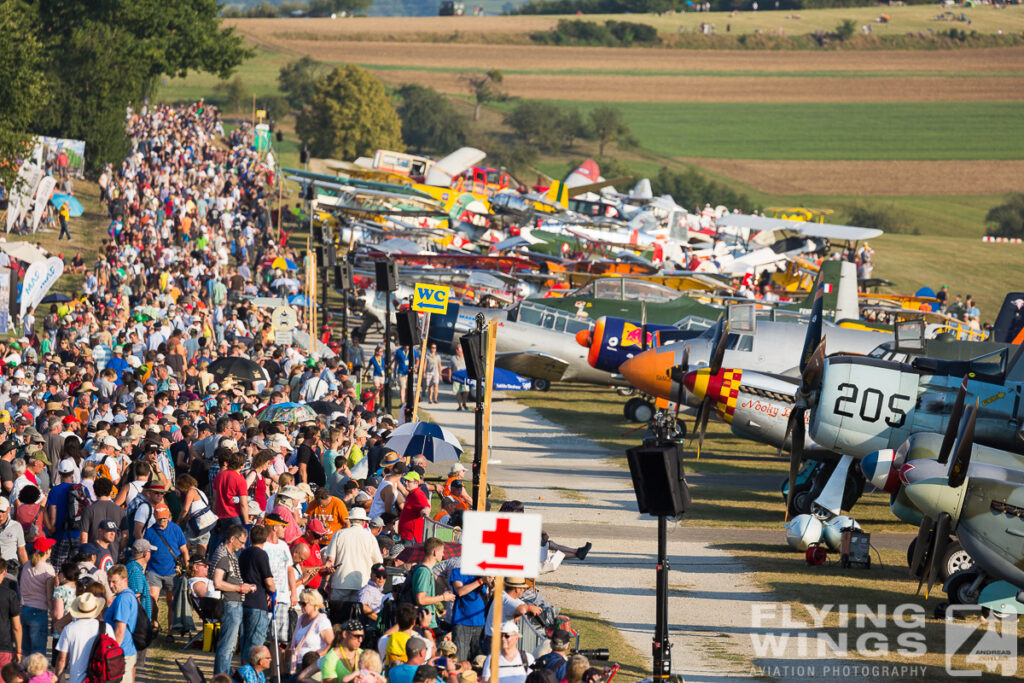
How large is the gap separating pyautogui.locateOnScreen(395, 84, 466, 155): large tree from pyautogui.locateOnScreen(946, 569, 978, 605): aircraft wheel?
8994 centimetres

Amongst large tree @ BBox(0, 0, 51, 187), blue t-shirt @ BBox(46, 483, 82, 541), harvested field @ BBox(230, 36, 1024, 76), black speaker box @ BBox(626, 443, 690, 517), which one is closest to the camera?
black speaker box @ BBox(626, 443, 690, 517)

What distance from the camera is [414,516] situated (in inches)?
554

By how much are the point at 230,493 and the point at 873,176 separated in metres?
102

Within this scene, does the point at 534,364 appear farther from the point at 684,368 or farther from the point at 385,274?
the point at 385,274

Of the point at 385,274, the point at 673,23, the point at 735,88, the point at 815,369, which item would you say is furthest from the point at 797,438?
the point at 673,23

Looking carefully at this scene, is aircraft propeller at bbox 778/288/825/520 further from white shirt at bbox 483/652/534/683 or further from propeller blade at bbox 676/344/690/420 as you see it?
white shirt at bbox 483/652/534/683

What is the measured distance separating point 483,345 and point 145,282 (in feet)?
66.4

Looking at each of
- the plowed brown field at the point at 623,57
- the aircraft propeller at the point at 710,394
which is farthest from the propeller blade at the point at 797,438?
the plowed brown field at the point at 623,57

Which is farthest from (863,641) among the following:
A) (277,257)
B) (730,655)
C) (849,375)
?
(277,257)

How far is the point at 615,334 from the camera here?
1145 inches

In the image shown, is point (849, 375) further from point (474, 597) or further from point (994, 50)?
point (994, 50)

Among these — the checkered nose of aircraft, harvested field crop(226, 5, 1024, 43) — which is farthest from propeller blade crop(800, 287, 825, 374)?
harvested field crop(226, 5, 1024, 43)

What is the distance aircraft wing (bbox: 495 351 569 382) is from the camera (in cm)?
3083

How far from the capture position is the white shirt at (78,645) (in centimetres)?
1013
